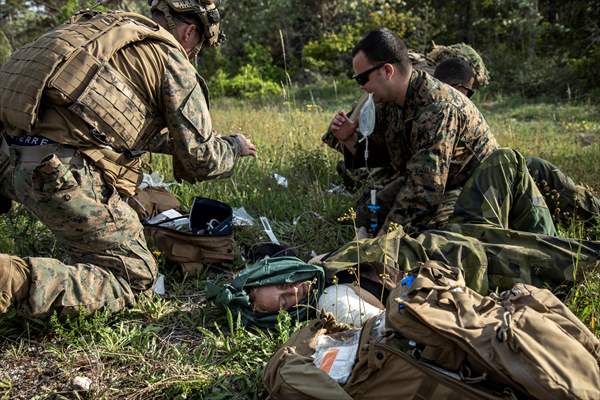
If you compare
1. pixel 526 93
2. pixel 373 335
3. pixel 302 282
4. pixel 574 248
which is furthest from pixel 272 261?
pixel 526 93

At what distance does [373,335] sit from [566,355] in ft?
2.30

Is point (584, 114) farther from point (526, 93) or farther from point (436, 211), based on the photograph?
point (436, 211)

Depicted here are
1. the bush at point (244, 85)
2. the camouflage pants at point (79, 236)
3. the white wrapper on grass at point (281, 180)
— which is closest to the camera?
the camouflage pants at point (79, 236)

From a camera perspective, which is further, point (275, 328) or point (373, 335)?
point (275, 328)

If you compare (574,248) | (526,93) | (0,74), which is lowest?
(526,93)

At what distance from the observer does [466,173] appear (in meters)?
4.11

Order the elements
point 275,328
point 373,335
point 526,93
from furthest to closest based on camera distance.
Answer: point 526,93
point 275,328
point 373,335

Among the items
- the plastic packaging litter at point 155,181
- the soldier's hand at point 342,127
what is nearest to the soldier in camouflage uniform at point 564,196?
the soldier's hand at point 342,127

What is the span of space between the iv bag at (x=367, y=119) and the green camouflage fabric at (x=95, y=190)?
55.0 inches

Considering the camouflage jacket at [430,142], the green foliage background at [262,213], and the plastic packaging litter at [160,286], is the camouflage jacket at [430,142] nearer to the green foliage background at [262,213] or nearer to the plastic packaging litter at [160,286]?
the green foliage background at [262,213]

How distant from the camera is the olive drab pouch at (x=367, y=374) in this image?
6.56 feet

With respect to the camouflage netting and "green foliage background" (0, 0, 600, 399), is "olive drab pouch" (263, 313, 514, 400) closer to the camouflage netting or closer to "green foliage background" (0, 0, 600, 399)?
"green foliage background" (0, 0, 600, 399)

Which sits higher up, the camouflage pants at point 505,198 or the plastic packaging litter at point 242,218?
the camouflage pants at point 505,198

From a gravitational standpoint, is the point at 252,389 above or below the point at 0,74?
below
